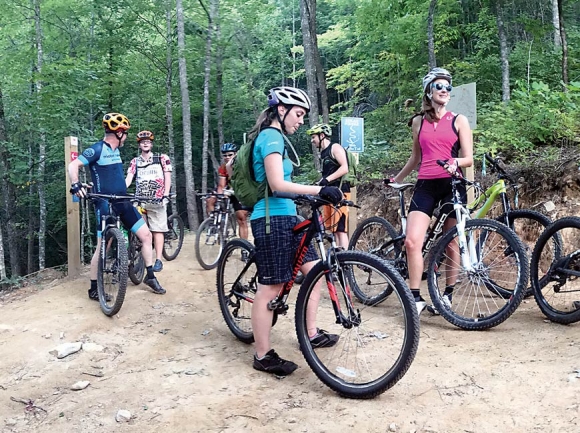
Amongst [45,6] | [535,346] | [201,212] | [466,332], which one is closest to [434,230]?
[466,332]

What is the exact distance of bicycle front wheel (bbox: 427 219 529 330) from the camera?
12.2ft

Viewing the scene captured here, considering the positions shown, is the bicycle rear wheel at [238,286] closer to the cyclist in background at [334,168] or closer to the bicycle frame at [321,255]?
the bicycle frame at [321,255]

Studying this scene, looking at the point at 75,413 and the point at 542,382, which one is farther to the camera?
the point at 75,413

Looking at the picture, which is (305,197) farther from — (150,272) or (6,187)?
(6,187)

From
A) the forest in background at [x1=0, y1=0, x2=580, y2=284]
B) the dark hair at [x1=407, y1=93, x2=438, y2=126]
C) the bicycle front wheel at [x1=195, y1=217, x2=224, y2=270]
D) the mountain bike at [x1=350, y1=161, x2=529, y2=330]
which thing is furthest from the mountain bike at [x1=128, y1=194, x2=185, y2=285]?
the forest in background at [x1=0, y1=0, x2=580, y2=284]

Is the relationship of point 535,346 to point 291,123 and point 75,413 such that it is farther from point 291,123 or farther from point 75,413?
point 75,413

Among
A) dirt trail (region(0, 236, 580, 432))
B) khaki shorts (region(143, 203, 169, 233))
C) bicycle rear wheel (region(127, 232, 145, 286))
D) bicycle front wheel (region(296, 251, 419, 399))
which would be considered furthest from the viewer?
khaki shorts (region(143, 203, 169, 233))

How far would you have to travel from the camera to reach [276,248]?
322 cm

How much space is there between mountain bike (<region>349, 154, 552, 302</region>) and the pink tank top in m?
0.49

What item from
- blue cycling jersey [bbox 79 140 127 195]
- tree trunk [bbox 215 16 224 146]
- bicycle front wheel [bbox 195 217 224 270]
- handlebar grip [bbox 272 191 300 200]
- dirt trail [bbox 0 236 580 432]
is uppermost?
tree trunk [bbox 215 16 224 146]

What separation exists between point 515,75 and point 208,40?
1010 centimetres

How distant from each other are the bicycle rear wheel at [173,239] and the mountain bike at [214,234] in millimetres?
888

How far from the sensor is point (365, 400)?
276 cm

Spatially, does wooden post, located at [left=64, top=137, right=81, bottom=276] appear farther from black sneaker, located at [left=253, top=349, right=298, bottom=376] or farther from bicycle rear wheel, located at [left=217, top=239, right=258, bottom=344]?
black sneaker, located at [left=253, top=349, right=298, bottom=376]
